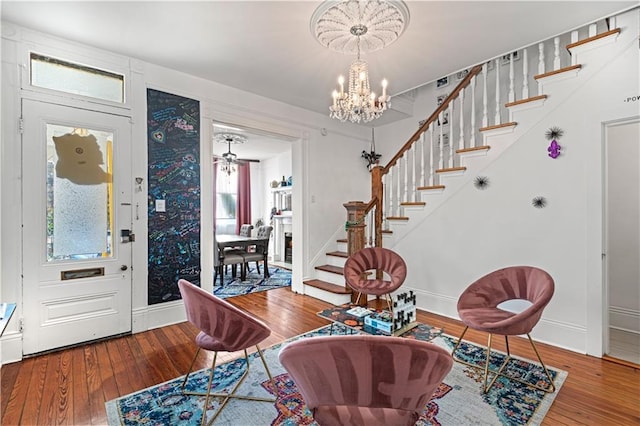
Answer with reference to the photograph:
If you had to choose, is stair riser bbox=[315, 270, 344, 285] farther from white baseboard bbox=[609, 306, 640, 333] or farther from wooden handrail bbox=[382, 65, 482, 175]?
white baseboard bbox=[609, 306, 640, 333]

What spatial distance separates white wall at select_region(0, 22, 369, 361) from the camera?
2.51 metres

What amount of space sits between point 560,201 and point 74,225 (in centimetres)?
473

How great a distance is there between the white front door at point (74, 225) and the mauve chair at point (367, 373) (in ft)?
8.96

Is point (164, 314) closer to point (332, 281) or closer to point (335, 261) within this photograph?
point (332, 281)

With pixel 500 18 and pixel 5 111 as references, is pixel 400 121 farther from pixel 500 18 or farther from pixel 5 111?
pixel 5 111

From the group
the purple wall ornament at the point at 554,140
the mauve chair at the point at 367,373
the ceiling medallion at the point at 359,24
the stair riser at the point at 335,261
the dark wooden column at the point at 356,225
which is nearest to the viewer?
the mauve chair at the point at 367,373

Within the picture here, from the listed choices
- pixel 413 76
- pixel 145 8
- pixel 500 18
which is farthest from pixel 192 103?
pixel 500 18

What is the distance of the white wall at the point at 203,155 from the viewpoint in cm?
251

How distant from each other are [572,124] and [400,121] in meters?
2.76

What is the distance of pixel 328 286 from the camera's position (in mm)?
4301

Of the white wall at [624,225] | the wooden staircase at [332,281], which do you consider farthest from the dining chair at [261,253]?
the white wall at [624,225]

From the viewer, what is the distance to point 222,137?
6.04m

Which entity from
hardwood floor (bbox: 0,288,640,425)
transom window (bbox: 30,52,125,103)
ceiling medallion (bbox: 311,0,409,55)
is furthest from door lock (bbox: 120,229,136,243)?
ceiling medallion (bbox: 311,0,409,55)

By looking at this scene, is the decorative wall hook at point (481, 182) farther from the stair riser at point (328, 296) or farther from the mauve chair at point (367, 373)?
the mauve chair at point (367, 373)
